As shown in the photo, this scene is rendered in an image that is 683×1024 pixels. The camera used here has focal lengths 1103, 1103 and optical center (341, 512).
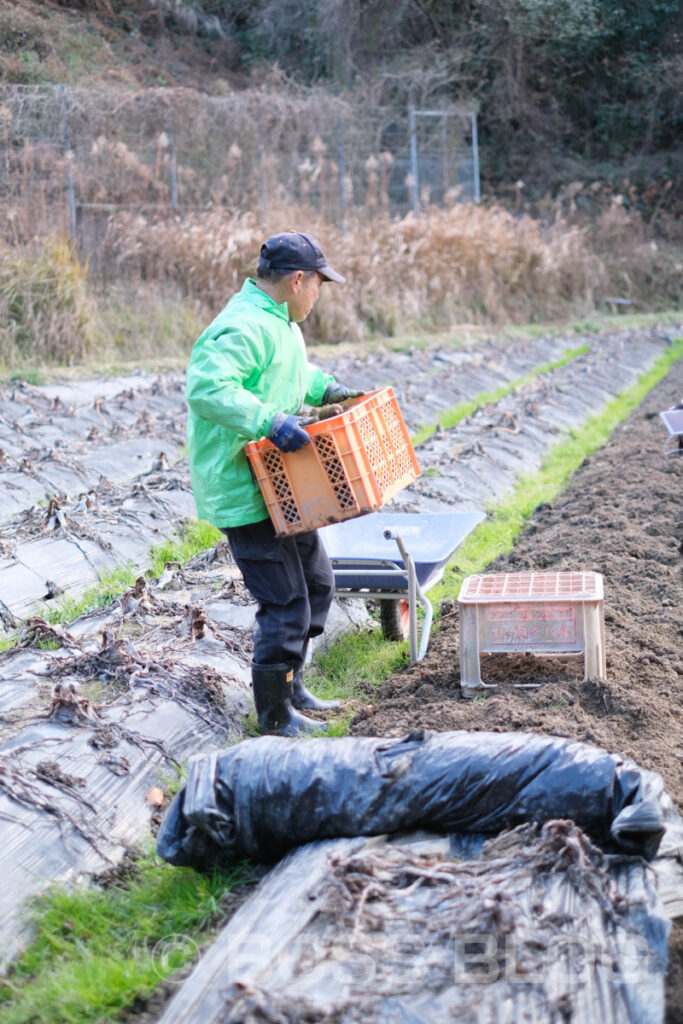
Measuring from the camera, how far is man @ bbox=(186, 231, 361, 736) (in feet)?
11.6

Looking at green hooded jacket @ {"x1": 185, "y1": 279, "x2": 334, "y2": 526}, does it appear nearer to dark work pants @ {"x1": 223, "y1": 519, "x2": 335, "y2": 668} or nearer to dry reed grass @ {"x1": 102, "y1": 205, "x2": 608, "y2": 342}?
dark work pants @ {"x1": 223, "y1": 519, "x2": 335, "y2": 668}

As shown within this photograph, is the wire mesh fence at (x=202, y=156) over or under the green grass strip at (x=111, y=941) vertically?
over

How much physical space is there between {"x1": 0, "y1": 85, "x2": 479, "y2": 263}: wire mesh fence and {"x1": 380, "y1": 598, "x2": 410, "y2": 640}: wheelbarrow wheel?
9.81m

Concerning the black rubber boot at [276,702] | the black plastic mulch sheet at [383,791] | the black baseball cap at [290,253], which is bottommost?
the black rubber boot at [276,702]

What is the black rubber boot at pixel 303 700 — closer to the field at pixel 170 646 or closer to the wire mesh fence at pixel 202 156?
the field at pixel 170 646

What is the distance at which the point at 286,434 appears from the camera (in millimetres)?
3504

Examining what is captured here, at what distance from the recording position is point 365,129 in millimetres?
22062

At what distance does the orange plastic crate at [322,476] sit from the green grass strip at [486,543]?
828mm

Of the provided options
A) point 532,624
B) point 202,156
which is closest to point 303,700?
point 532,624

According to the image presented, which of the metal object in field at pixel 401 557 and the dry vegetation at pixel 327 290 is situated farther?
the dry vegetation at pixel 327 290

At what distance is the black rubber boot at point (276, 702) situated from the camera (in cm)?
384

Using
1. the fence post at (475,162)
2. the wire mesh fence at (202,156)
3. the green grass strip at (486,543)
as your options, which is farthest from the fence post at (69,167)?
the fence post at (475,162)

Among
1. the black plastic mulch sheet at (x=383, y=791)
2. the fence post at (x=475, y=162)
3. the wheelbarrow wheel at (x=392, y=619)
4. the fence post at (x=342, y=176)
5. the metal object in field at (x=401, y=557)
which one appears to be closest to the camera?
the black plastic mulch sheet at (x=383, y=791)

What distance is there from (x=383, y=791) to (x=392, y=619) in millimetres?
2217
